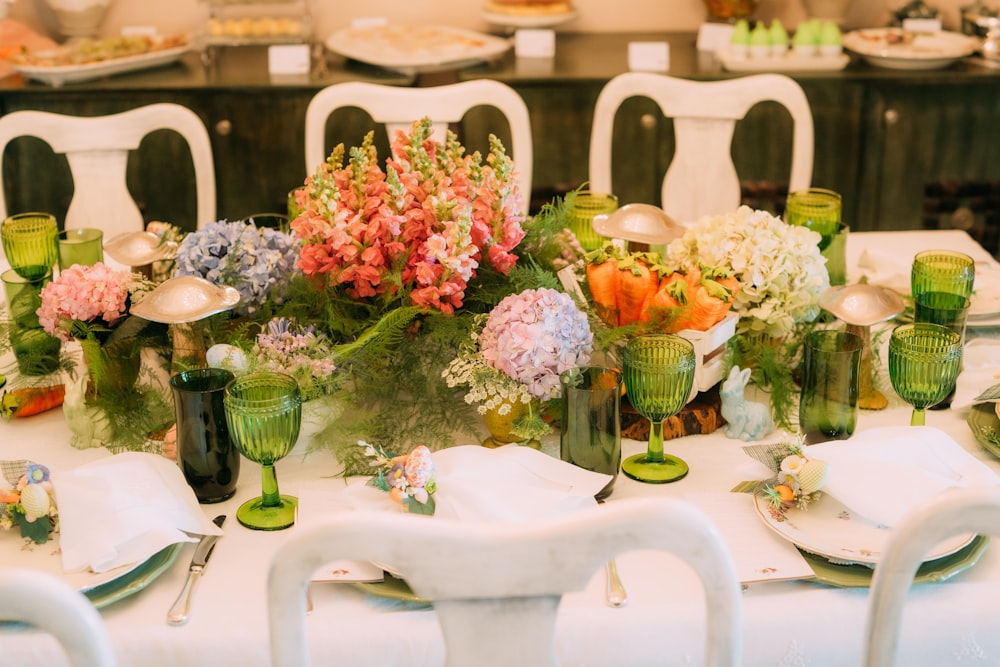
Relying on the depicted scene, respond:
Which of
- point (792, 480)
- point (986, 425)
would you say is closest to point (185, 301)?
point (792, 480)

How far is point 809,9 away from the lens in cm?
327

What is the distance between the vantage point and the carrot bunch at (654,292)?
54.7 inches

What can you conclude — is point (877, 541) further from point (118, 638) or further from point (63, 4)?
point (63, 4)

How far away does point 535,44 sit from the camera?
10.2ft

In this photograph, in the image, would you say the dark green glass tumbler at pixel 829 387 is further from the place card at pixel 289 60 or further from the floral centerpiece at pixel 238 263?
the place card at pixel 289 60

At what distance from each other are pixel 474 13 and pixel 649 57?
2.32 feet

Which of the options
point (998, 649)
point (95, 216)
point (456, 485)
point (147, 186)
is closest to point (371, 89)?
point (95, 216)

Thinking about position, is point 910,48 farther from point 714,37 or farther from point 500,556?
point 500,556

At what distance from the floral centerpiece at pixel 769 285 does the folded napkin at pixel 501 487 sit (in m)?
0.31

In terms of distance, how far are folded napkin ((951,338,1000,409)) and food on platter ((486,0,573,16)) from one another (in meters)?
1.88

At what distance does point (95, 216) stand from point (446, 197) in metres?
1.18

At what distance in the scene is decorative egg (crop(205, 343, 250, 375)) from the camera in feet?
4.33

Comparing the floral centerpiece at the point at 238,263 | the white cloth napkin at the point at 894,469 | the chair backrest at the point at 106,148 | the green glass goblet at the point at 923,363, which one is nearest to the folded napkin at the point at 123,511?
the floral centerpiece at the point at 238,263

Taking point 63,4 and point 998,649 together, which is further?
point 63,4
